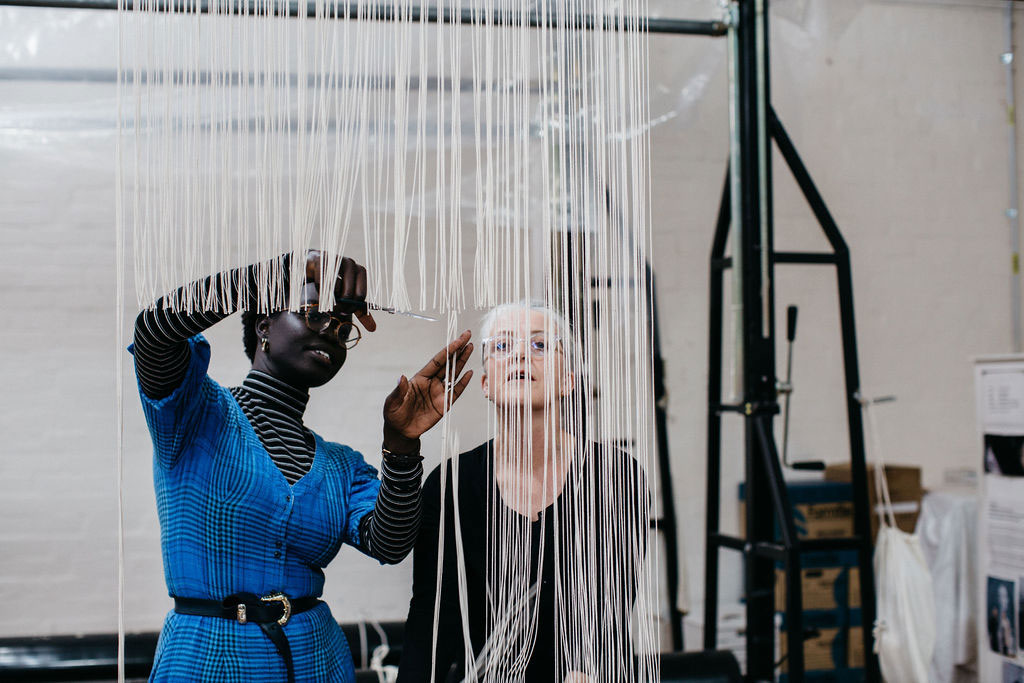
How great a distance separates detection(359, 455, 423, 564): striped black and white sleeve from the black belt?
0.14 metres

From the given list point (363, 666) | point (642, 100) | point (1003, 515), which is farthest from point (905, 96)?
point (363, 666)

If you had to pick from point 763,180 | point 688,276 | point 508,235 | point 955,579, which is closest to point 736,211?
point 763,180

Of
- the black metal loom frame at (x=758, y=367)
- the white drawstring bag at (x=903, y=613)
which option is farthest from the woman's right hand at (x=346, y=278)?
the white drawstring bag at (x=903, y=613)

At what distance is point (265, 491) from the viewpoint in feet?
3.88

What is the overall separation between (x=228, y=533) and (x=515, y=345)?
0.45 meters

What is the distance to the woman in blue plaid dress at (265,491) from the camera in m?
1.12

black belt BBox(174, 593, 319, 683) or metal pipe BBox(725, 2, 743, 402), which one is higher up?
metal pipe BBox(725, 2, 743, 402)

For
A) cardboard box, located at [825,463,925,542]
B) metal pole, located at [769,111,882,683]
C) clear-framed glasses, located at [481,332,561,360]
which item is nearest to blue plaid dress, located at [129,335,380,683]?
clear-framed glasses, located at [481,332,561,360]

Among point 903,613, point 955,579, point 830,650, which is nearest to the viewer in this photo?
point 903,613

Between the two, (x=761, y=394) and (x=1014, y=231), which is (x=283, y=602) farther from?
(x=1014, y=231)

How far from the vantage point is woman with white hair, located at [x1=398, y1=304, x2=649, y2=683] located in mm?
1177

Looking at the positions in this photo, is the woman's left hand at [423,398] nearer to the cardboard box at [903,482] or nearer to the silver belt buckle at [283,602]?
the silver belt buckle at [283,602]

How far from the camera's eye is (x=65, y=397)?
2369mm

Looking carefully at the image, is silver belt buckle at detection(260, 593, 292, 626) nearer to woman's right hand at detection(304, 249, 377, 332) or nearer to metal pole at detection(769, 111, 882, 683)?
woman's right hand at detection(304, 249, 377, 332)
